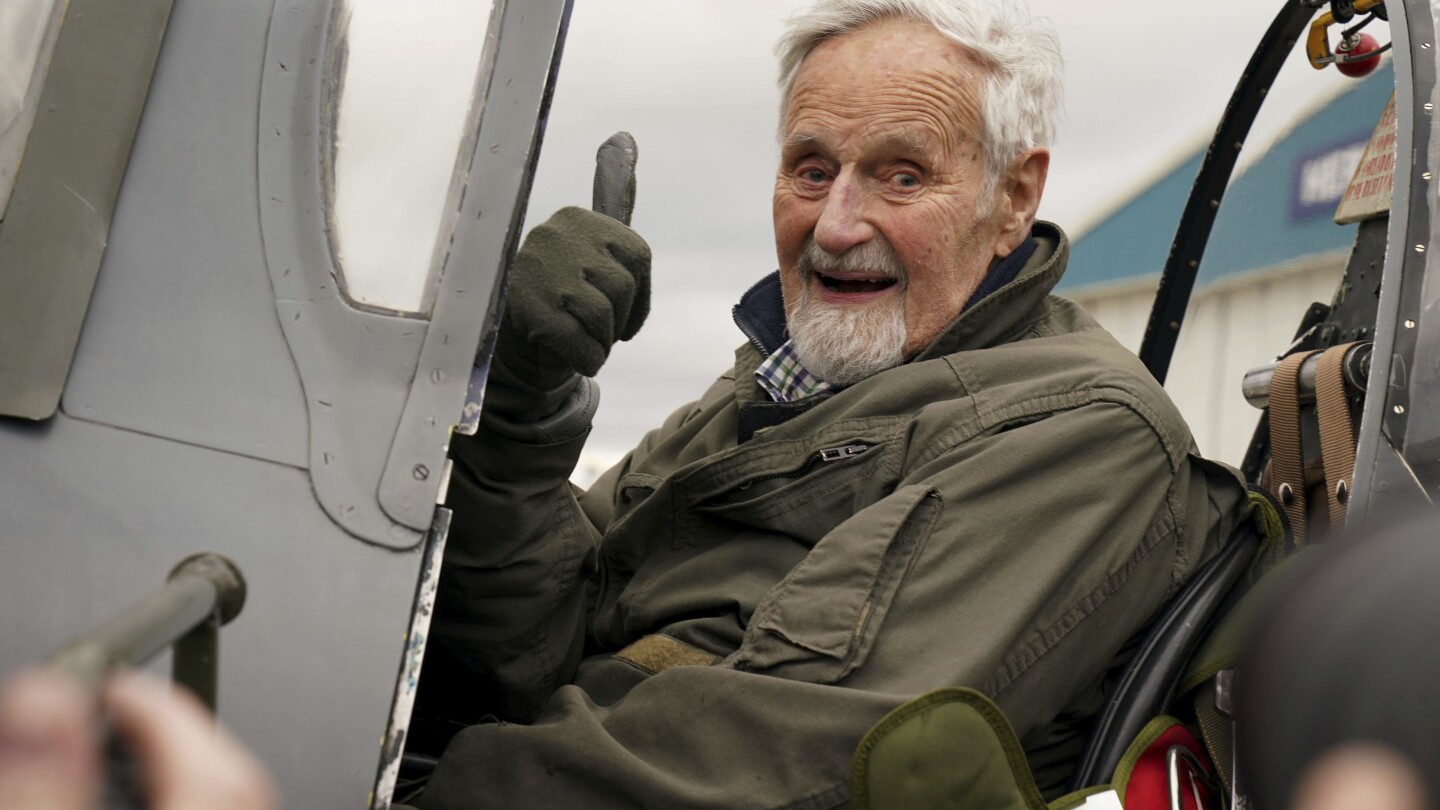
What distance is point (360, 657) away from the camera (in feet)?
3.54

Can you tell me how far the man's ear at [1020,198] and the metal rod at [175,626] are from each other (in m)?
1.68

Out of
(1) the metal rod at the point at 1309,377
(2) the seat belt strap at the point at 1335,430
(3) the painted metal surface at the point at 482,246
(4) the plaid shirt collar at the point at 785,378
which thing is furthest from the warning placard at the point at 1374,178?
(3) the painted metal surface at the point at 482,246

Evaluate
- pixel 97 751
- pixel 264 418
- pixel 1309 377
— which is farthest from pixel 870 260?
pixel 97 751

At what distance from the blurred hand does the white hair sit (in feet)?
5.83

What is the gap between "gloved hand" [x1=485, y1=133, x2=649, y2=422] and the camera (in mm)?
1465

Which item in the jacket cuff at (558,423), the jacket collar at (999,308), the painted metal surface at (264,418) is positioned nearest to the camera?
the painted metal surface at (264,418)

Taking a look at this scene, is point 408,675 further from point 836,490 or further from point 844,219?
point 844,219

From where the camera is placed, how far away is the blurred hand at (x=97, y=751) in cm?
50

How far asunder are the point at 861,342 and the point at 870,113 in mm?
363

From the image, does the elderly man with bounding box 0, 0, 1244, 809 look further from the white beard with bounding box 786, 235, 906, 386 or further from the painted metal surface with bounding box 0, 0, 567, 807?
the painted metal surface with bounding box 0, 0, 567, 807

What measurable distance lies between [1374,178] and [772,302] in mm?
1014

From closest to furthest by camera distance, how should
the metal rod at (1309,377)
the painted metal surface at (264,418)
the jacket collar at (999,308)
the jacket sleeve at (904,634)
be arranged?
the painted metal surface at (264,418) < the jacket sleeve at (904,634) < the metal rod at (1309,377) < the jacket collar at (999,308)

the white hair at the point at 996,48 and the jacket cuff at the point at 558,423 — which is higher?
the white hair at the point at 996,48

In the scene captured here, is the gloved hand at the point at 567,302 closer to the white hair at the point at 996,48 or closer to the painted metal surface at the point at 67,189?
the painted metal surface at the point at 67,189
